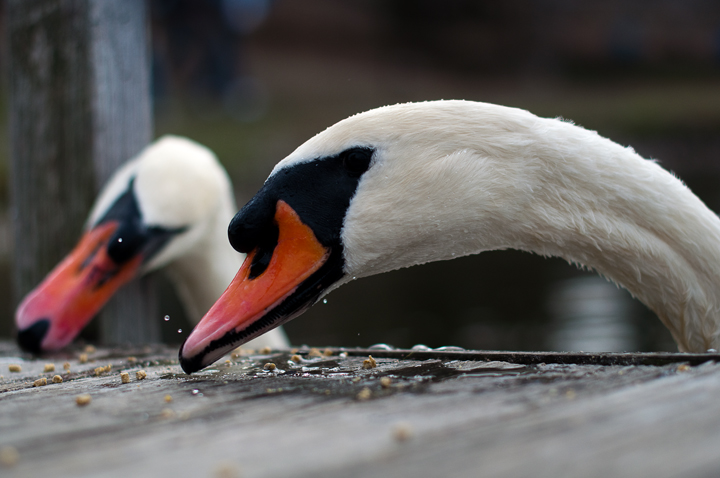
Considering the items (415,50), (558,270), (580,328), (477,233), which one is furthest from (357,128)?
(415,50)

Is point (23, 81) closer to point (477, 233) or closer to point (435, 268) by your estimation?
point (477, 233)

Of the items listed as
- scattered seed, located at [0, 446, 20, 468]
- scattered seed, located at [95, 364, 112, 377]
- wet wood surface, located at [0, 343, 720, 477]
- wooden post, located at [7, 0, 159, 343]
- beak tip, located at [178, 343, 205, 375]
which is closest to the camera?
wet wood surface, located at [0, 343, 720, 477]

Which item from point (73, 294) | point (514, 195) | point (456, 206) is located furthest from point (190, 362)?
point (73, 294)

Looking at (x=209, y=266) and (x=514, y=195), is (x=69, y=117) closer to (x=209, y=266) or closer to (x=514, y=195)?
(x=209, y=266)

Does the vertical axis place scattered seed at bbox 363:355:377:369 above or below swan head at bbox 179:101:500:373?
below

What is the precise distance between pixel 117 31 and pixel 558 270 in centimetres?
864

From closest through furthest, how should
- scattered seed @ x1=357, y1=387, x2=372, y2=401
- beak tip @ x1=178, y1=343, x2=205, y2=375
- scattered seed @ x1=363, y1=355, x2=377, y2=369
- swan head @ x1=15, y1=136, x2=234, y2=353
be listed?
Result: 1. scattered seed @ x1=357, y1=387, x2=372, y2=401
2. beak tip @ x1=178, y1=343, x2=205, y2=375
3. scattered seed @ x1=363, y1=355, x2=377, y2=369
4. swan head @ x1=15, y1=136, x2=234, y2=353

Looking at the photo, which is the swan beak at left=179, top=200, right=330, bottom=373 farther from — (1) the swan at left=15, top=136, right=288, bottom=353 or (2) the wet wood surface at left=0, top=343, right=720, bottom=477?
(1) the swan at left=15, top=136, right=288, bottom=353

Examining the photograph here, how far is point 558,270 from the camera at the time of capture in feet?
36.7

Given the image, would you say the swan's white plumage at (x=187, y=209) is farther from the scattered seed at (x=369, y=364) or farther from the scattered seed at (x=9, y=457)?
the scattered seed at (x=9, y=457)

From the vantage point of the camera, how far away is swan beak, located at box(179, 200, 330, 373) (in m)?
2.00

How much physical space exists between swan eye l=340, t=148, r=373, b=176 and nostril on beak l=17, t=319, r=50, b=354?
1868 millimetres

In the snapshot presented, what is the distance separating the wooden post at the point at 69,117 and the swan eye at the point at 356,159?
2128 mm

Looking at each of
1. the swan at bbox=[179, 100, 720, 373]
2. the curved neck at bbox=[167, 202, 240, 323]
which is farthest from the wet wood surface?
the curved neck at bbox=[167, 202, 240, 323]
